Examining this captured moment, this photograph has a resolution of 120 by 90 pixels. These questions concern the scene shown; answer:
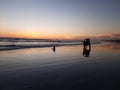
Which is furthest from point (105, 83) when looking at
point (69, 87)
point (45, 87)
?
point (45, 87)

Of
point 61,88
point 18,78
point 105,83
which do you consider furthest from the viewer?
point 18,78

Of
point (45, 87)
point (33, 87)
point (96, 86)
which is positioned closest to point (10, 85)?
point (33, 87)

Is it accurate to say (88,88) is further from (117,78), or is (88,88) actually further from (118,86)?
(117,78)

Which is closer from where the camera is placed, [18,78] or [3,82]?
[3,82]

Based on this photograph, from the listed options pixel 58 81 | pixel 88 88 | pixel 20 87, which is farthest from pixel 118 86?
pixel 20 87

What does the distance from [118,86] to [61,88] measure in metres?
2.80

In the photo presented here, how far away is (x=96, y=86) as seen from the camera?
343 inches

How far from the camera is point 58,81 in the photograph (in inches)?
379

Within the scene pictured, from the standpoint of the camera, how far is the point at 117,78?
1038cm

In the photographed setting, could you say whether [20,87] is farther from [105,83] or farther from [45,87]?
[105,83]

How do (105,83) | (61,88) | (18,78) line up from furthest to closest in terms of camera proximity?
1. (18,78)
2. (105,83)
3. (61,88)

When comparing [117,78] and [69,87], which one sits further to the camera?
[117,78]

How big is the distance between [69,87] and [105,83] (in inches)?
80.4

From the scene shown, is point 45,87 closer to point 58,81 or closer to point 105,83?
point 58,81
